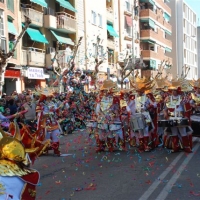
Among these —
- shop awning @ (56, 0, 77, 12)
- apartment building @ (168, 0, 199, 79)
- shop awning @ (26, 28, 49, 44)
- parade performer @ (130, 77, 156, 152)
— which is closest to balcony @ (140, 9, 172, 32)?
apartment building @ (168, 0, 199, 79)

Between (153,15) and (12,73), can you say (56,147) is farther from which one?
(153,15)

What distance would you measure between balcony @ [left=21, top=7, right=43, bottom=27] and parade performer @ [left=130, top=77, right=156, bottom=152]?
54.8 feet

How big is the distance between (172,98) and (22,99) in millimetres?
6505

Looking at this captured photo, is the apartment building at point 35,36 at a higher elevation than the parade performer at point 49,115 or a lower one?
higher

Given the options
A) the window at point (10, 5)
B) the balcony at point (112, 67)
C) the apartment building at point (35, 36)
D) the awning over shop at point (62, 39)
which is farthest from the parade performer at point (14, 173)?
the balcony at point (112, 67)

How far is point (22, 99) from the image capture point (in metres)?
16.0

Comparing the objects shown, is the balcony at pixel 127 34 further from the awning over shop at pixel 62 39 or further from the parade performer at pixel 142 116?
the parade performer at pixel 142 116

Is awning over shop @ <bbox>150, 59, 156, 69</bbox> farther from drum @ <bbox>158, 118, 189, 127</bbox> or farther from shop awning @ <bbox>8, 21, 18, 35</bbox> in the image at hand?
drum @ <bbox>158, 118, 189, 127</bbox>

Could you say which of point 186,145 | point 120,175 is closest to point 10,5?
point 186,145

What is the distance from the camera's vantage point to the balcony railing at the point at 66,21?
3128cm

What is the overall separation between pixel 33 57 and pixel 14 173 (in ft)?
81.9

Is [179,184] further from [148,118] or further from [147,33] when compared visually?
[147,33]

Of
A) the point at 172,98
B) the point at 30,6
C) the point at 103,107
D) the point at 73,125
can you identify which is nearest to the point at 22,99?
the point at 73,125

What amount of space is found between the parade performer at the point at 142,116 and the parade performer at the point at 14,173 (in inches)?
324
